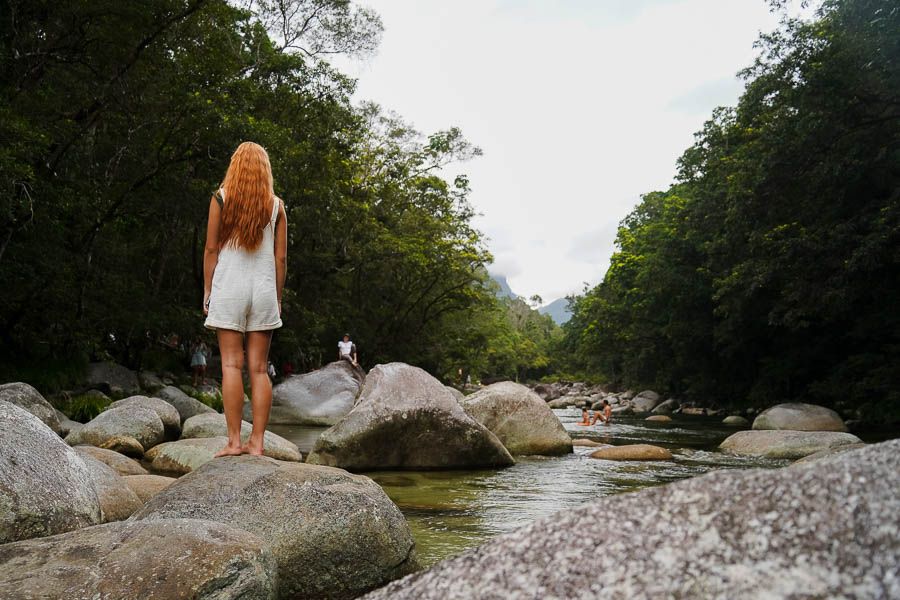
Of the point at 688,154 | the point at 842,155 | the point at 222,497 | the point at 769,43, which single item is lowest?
the point at 222,497

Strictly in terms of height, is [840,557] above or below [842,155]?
below

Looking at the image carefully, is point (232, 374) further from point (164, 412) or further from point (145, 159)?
point (145, 159)

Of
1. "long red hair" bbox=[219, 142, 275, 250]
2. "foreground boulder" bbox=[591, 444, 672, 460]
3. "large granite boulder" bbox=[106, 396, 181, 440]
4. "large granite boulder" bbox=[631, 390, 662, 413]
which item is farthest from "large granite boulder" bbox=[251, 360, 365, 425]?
"large granite boulder" bbox=[631, 390, 662, 413]

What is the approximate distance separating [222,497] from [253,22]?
24159 mm

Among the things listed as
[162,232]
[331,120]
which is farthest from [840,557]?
[331,120]

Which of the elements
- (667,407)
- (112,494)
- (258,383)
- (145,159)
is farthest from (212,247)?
(667,407)

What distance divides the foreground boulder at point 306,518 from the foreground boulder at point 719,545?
2.66 m

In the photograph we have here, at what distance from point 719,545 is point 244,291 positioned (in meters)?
3.83

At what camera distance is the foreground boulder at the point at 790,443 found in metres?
12.6

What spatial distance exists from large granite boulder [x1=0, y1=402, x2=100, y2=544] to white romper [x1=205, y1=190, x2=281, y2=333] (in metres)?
1.19

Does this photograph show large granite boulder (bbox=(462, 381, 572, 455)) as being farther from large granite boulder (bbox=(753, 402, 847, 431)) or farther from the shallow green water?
large granite boulder (bbox=(753, 402, 847, 431))

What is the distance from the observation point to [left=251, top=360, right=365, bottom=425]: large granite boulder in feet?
65.8

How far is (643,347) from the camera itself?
42.6 m

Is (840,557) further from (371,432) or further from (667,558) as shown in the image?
(371,432)
